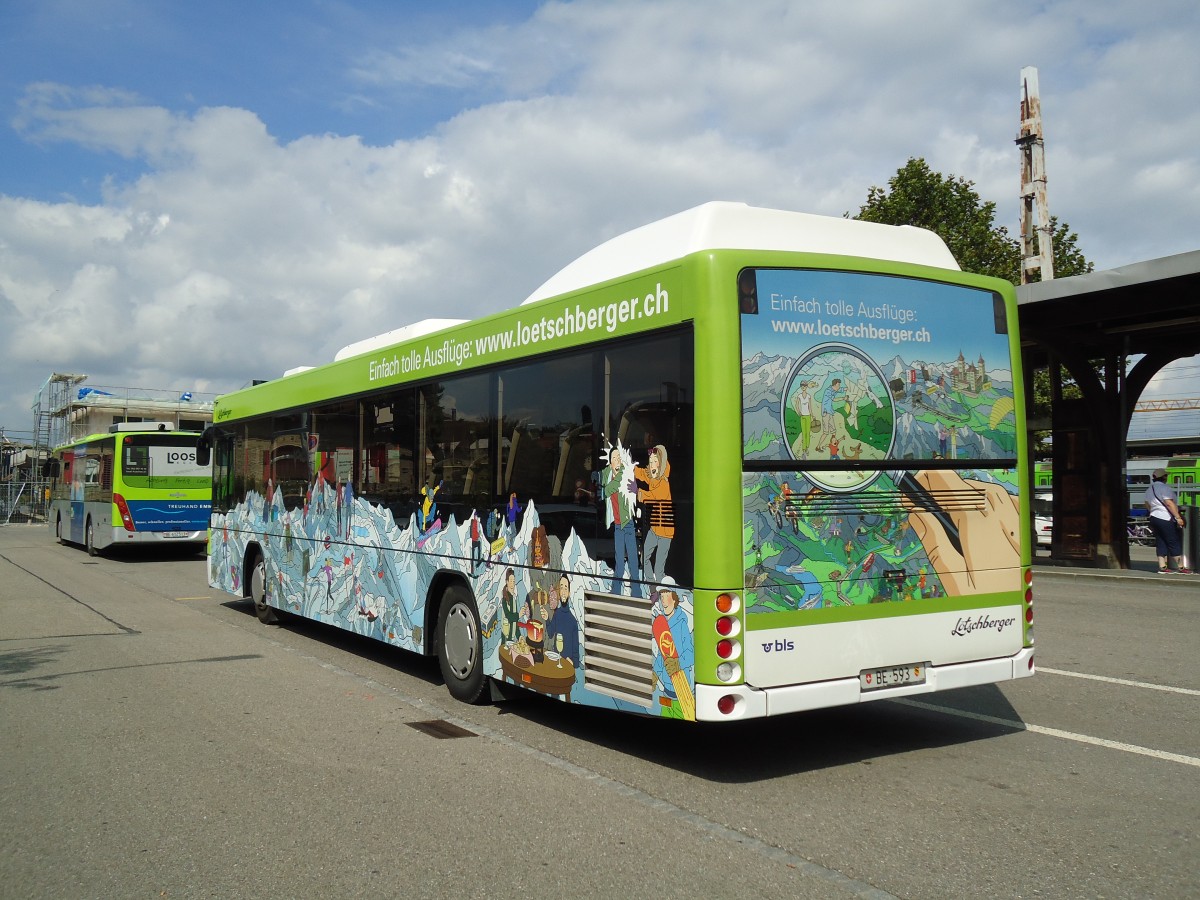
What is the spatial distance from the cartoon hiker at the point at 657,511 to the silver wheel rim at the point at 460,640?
2510 millimetres

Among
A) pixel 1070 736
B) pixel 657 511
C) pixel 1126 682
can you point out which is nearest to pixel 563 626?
pixel 657 511

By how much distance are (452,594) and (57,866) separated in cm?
397

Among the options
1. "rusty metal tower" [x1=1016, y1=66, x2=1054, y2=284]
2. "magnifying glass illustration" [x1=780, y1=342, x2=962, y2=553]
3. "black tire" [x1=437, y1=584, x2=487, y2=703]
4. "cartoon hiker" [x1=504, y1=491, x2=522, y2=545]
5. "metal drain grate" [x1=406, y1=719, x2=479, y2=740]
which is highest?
"rusty metal tower" [x1=1016, y1=66, x2=1054, y2=284]

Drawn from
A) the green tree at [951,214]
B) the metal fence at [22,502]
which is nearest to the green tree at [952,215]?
the green tree at [951,214]

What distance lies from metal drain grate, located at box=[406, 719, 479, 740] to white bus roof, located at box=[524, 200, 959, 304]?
10.6ft

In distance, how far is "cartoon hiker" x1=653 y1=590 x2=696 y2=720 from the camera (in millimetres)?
5621

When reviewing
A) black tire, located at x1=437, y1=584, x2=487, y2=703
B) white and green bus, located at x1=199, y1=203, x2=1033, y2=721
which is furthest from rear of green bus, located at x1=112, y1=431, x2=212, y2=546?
white and green bus, located at x1=199, y1=203, x2=1033, y2=721

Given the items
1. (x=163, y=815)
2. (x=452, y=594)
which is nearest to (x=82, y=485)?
(x=452, y=594)

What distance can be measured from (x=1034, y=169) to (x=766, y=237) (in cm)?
2143

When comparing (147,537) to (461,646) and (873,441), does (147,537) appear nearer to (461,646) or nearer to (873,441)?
(461,646)

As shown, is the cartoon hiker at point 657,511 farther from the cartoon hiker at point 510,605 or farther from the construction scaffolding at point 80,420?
the construction scaffolding at point 80,420

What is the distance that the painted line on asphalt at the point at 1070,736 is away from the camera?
20.7ft

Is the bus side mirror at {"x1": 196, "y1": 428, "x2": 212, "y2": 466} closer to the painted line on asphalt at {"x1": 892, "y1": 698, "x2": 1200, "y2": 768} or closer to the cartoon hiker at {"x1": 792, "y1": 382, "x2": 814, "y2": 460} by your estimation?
the painted line on asphalt at {"x1": 892, "y1": 698, "x2": 1200, "y2": 768}

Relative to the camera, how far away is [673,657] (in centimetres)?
572
